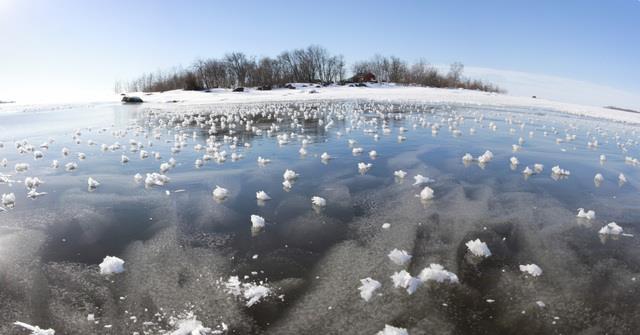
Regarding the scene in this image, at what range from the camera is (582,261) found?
4801mm

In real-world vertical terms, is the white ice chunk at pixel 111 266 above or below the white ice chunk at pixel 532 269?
above

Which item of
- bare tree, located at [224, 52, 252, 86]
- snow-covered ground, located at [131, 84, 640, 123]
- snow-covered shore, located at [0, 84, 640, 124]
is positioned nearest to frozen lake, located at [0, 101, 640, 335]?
snow-covered shore, located at [0, 84, 640, 124]

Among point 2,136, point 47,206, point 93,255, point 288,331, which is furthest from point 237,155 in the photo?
point 2,136

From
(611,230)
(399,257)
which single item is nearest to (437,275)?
(399,257)

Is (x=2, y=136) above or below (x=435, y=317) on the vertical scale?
above

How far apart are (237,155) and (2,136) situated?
1275 cm

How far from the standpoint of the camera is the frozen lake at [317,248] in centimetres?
372

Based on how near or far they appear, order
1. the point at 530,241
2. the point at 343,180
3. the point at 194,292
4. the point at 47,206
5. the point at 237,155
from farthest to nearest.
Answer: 1. the point at 237,155
2. the point at 343,180
3. the point at 47,206
4. the point at 530,241
5. the point at 194,292

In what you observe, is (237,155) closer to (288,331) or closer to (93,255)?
(93,255)

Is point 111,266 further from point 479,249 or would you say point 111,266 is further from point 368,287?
point 479,249

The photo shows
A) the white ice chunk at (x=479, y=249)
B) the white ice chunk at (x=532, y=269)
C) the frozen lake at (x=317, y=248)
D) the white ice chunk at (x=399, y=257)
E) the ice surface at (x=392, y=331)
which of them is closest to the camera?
the ice surface at (x=392, y=331)

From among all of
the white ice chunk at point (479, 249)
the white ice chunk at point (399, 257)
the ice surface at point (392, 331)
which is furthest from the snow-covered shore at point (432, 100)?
the ice surface at point (392, 331)

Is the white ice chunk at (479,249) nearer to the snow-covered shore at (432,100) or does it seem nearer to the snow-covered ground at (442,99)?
the snow-covered shore at (432,100)

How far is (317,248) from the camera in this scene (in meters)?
5.13
